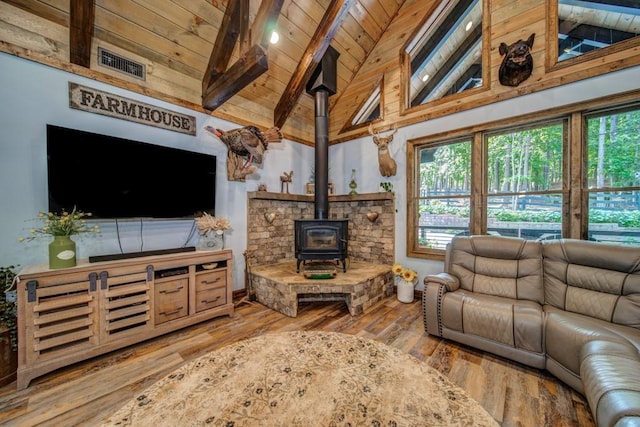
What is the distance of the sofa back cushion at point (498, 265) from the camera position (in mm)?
2344

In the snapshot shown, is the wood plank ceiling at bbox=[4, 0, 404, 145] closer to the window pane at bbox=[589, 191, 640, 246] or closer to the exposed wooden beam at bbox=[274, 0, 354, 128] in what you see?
the exposed wooden beam at bbox=[274, 0, 354, 128]

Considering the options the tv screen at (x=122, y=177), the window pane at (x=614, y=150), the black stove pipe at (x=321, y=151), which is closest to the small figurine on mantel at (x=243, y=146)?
the tv screen at (x=122, y=177)

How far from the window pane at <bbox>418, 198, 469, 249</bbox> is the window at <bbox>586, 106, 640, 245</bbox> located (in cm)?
120

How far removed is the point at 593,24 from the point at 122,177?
5.10 m

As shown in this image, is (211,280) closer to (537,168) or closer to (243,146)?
(243,146)

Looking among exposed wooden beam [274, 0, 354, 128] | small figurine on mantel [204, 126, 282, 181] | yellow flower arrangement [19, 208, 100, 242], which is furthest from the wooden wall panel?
yellow flower arrangement [19, 208, 100, 242]

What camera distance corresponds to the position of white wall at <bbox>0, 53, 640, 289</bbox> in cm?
209

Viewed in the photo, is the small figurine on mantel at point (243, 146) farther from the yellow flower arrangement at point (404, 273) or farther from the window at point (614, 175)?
the window at point (614, 175)

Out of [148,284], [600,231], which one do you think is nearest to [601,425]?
[600,231]

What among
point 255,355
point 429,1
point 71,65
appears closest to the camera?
point 255,355

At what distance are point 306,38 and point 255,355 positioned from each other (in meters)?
4.07

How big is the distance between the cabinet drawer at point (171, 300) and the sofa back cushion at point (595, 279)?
11.6 ft

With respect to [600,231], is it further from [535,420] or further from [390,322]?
[390,322]

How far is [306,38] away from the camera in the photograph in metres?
3.59
